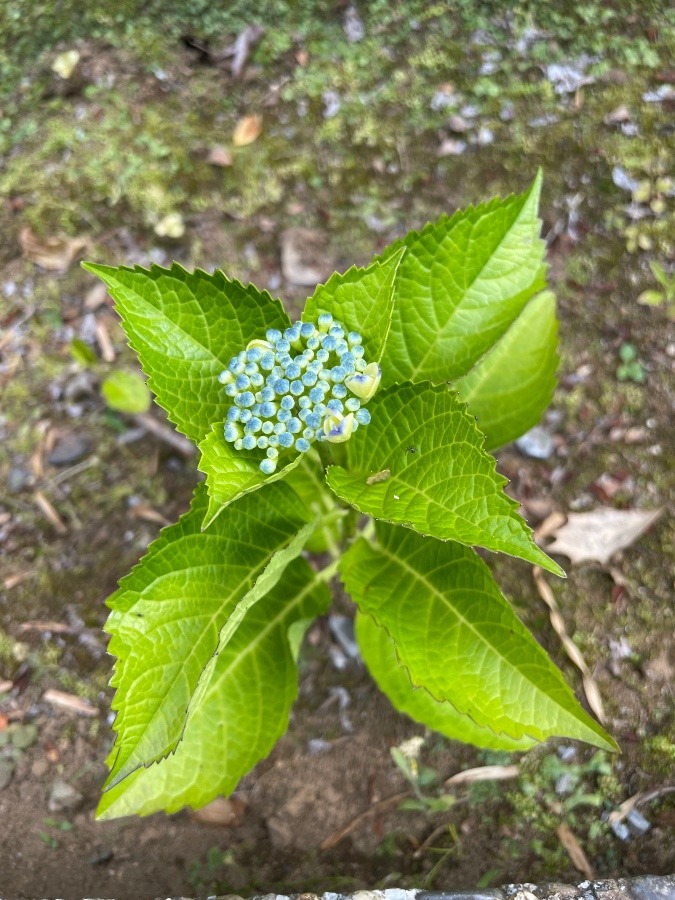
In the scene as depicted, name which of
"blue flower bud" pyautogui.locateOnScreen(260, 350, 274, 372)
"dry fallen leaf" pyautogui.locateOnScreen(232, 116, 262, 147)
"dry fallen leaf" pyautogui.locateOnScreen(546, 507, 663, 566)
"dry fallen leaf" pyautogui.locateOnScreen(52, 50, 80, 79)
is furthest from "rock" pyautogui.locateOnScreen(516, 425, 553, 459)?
"dry fallen leaf" pyautogui.locateOnScreen(52, 50, 80, 79)

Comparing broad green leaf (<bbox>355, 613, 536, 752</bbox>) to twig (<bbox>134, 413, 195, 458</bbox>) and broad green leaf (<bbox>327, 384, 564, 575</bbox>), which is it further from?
twig (<bbox>134, 413, 195, 458</bbox>)

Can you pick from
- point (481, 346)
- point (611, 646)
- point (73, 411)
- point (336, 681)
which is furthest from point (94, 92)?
point (611, 646)

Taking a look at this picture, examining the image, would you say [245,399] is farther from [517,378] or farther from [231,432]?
[517,378]

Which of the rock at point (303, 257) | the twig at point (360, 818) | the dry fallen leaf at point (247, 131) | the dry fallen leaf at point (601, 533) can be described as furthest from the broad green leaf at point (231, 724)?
the dry fallen leaf at point (247, 131)

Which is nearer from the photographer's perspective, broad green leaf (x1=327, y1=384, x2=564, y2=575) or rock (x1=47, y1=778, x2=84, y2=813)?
broad green leaf (x1=327, y1=384, x2=564, y2=575)

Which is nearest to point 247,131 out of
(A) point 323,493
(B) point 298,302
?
(B) point 298,302
